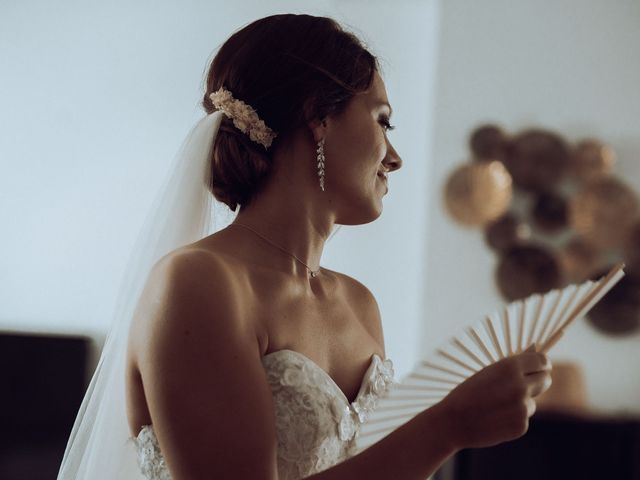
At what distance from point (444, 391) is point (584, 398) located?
2.29 m

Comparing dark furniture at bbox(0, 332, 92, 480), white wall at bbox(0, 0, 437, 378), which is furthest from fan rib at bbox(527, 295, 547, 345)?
dark furniture at bbox(0, 332, 92, 480)

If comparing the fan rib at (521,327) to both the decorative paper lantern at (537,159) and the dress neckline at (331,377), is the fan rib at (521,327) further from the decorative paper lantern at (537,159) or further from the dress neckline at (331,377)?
the decorative paper lantern at (537,159)

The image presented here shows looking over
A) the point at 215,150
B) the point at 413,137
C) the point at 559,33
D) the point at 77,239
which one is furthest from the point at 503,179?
the point at 215,150

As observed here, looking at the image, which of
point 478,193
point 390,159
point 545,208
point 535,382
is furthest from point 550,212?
point 535,382

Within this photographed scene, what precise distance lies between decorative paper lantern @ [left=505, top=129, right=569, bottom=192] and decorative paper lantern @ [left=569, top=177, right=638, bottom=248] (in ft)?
0.47

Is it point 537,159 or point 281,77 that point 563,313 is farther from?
point 537,159

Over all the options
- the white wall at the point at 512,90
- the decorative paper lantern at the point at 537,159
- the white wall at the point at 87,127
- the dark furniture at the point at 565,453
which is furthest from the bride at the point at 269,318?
the white wall at the point at 87,127

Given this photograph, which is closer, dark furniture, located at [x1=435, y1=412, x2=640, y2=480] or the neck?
the neck

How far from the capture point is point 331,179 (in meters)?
1.34

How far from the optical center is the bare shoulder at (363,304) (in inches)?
61.1

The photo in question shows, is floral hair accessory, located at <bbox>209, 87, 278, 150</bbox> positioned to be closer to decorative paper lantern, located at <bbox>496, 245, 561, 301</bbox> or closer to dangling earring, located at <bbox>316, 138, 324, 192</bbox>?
dangling earring, located at <bbox>316, 138, 324, 192</bbox>

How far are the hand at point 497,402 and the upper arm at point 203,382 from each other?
257 millimetres

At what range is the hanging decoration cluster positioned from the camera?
3.29 m

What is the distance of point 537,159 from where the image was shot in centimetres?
337
